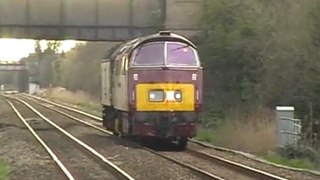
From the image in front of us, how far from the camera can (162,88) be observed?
73.4ft

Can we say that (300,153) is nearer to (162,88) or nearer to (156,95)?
(162,88)

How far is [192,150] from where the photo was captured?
22453 mm

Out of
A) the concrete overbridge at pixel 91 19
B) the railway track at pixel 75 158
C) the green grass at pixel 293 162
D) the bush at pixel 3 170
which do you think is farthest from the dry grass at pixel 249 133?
the concrete overbridge at pixel 91 19

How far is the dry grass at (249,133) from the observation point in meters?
22.7

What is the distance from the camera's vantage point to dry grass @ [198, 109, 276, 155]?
2269 cm

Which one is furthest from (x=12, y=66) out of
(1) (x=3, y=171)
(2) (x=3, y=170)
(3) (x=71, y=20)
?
(1) (x=3, y=171)

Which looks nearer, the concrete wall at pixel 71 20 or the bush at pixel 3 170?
the bush at pixel 3 170

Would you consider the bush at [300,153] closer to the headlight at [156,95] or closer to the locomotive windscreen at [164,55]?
the headlight at [156,95]

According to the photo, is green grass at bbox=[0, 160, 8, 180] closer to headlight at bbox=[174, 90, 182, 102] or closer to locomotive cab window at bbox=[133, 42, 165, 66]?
locomotive cab window at bbox=[133, 42, 165, 66]

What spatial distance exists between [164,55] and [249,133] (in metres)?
3.73

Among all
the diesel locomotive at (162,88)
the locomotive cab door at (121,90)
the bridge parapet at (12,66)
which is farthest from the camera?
the bridge parapet at (12,66)

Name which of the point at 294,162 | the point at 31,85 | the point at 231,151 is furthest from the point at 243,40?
the point at 31,85

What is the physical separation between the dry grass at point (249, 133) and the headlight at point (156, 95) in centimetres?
290

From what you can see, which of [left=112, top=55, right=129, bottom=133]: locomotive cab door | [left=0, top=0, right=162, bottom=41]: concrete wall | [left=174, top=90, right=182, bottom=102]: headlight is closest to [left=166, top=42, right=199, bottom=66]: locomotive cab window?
[left=174, top=90, right=182, bottom=102]: headlight
